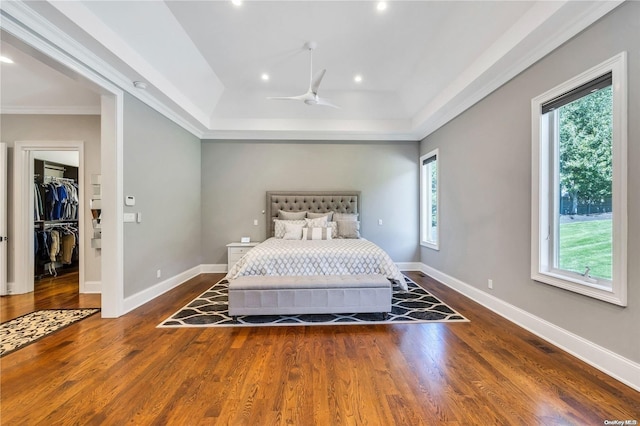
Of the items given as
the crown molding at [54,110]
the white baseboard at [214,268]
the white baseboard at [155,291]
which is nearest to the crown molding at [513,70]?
the white baseboard at [214,268]

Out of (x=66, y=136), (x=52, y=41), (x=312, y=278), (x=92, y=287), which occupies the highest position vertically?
(x=52, y=41)

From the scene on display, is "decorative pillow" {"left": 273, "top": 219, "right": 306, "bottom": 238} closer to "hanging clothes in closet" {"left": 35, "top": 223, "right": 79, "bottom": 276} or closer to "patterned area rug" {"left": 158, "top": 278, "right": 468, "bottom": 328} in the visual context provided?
"patterned area rug" {"left": 158, "top": 278, "right": 468, "bottom": 328}

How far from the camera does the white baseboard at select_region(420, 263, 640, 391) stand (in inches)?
73.1

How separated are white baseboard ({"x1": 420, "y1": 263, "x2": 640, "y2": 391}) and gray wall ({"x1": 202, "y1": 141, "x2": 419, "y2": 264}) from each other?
7.29 ft

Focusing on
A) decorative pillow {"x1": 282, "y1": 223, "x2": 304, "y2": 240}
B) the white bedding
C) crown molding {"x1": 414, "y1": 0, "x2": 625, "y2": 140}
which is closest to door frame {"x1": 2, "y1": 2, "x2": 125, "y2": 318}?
the white bedding

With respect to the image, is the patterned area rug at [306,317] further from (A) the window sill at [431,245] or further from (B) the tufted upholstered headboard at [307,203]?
(B) the tufted upholstered headboard at [307,203]

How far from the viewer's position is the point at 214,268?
Answer: 5.36 metres

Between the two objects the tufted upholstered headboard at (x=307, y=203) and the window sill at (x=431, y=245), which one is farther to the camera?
the tufted upholstered headboard at (x=307, y=203)

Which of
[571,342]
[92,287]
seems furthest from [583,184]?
[92,287]

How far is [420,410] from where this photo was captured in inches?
64.4

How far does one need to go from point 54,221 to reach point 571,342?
8.19m

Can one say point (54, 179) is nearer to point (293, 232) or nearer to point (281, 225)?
point (281, 225)

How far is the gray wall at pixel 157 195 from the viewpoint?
3.33m

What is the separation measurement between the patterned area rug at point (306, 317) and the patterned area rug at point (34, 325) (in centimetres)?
109
